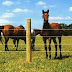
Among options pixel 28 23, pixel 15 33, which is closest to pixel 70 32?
pixel 15 33

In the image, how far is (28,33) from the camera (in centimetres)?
743

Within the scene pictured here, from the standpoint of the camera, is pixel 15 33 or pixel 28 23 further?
pixel 15 33

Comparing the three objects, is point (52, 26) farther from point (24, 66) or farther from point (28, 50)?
point (24, 66)

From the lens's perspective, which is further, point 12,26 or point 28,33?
point 12,26

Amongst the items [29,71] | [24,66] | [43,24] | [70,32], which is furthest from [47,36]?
[70,32]

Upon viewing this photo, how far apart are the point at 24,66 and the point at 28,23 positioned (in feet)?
5.94

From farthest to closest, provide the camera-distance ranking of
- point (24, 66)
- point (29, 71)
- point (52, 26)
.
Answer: point (52, 26)
point (24, 66)
point (29, 71)

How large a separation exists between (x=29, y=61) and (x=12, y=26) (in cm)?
685

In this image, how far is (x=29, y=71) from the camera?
594 cm

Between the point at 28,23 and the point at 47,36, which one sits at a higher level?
the point at 28,23

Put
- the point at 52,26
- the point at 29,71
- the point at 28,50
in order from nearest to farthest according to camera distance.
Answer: the point at 29,71
the point at 28,50
the point at 52,26

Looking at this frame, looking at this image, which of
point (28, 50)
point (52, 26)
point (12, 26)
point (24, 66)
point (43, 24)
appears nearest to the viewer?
point (24, 66)

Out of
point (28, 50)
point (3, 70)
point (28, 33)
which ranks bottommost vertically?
point (3, 70)

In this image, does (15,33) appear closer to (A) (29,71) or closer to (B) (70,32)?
(A) (29,71)
